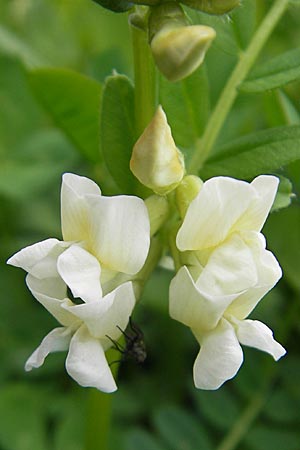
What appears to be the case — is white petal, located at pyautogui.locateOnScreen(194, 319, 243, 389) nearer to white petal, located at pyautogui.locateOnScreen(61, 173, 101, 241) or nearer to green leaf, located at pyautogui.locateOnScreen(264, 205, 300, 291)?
white petal, located at pyautogui.locateOnScreen(61, 173, 101, 241)

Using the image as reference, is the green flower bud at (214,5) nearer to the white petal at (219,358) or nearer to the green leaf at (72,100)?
the white petal at (219,358)

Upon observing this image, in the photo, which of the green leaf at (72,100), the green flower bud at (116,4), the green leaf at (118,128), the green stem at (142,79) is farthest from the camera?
the green leaf at (72,100)

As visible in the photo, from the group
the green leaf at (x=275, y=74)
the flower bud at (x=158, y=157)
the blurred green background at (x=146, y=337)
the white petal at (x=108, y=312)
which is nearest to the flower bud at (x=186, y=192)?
the flower bud at (x=158, y=157)

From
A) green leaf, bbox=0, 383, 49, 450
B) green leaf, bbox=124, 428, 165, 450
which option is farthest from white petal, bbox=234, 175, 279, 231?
green leaf, bbox=0, 383, 49, 450

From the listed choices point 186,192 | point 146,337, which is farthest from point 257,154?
point 146,337

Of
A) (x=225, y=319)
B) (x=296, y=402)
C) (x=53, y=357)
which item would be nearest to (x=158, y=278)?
(x=53, y=357)

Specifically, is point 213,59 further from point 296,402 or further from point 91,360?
point 91,360
